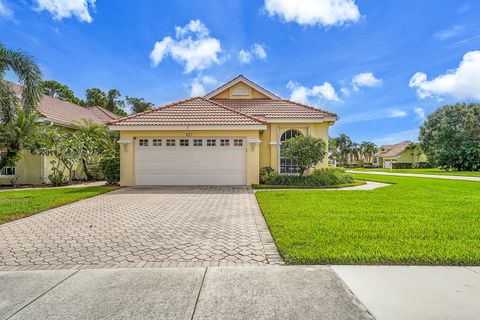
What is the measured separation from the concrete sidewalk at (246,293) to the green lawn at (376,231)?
320 millimetres

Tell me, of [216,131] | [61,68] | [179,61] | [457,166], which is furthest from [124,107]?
[457,166]

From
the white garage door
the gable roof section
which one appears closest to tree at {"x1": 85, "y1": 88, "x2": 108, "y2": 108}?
→ the gable roof section

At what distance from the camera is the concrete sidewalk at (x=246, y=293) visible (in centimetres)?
274

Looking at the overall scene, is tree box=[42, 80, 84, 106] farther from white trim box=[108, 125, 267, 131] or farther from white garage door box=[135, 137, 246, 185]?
white garage door box=[135, 137, 246, 185]

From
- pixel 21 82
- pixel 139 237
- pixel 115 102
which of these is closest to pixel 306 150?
pixel 139 237

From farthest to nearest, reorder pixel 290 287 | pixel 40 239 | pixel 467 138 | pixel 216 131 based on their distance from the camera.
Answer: pixel 467 138 < pixel 216 131 < pixel 40 239 < pixel 290 287

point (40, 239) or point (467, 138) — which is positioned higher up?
point (467, 138)

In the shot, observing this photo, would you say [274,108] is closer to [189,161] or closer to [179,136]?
[179,136]

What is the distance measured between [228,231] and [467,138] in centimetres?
4668

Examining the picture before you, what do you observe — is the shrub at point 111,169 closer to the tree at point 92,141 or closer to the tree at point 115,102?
the tree at point 92,141

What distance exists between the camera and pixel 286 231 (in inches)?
218

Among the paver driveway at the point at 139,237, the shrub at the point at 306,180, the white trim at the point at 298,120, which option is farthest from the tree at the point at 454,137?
the paver driveway at the point at 139,237

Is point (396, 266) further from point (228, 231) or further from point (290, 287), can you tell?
point (228, 231)

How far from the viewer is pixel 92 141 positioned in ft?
56.9
